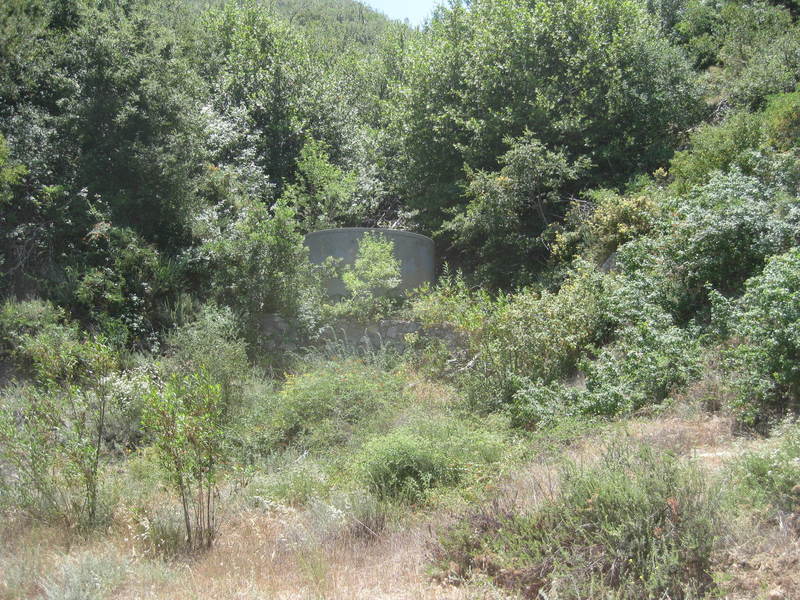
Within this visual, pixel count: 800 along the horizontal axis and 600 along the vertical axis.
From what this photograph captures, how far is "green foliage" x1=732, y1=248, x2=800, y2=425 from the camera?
608 cm

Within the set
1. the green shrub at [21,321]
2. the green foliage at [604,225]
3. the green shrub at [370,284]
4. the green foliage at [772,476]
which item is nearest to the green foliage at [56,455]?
the green shrub at [21,321]

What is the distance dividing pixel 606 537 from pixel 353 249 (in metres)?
9.45

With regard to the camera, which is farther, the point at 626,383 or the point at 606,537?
the point at 626,383

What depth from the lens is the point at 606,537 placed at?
422 centimetres

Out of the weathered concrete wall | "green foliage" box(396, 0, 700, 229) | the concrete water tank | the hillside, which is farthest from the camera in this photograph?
"green foliage" box(396, 0, 700, 229)

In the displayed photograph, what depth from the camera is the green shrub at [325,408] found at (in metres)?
7.99

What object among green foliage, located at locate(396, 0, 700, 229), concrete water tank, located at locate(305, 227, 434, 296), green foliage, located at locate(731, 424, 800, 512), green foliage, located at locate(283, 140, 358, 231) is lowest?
green foliage, located at locate(731, 424, 800, 512)

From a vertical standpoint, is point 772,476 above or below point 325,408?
above

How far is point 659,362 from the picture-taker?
743 cm

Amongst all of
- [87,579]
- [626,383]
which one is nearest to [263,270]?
[626,383]

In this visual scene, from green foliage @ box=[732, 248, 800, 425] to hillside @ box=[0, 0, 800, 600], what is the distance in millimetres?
30

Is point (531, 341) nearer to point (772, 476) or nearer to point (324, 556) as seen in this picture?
point (772, 476)

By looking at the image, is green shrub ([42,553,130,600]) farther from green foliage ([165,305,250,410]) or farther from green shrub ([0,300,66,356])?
green shrub ([0,300,66,356])

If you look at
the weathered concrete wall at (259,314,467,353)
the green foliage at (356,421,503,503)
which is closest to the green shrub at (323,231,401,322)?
the weathered concrete wall at (259,314,467,353)
